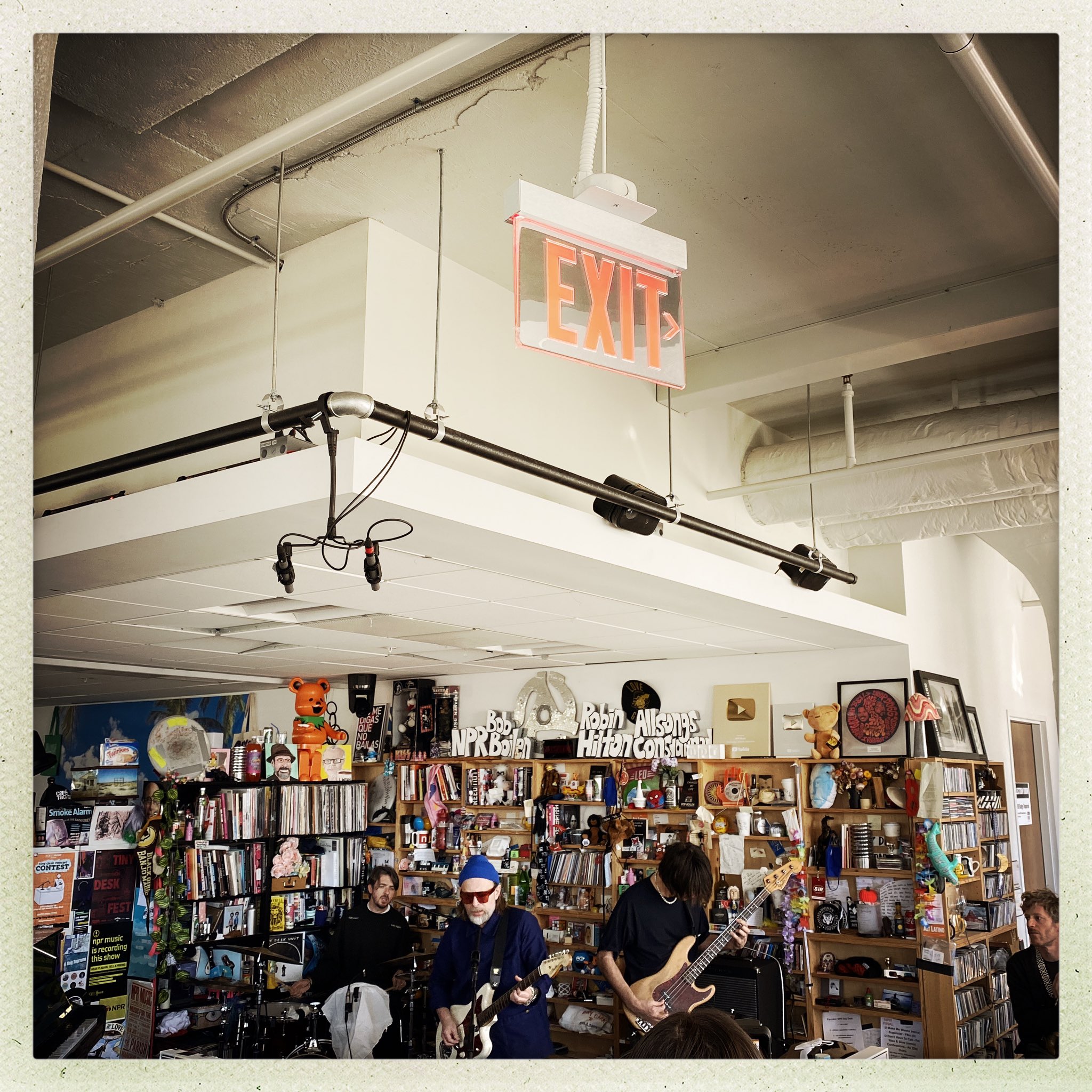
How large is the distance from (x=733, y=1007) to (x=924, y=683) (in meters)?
2.81

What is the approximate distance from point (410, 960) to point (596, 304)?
6886 millimetres

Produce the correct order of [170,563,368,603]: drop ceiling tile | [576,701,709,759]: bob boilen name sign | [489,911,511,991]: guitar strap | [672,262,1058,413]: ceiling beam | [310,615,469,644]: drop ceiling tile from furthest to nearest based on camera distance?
[576,701,709,759]: bob boilen name sign
[310,615,469,644]: drop ceiling tile
[489,911,511,991]: guitar strap
[170,563,368,603]: drop ceiling tile
[672,262,1058,413]: ceiling beam

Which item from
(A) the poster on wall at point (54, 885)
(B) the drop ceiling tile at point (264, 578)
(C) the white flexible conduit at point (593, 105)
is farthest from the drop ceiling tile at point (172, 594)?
(C) the white flexible conduit at point (593, 105)

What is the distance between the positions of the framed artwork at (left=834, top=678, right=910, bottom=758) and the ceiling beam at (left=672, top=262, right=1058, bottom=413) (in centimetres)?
Answer: 346

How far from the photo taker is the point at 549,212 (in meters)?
2.02

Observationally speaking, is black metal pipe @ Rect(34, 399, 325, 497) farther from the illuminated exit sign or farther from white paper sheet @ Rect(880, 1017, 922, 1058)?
white paper sheet @ Rect(880, 1017, 922, 1058)

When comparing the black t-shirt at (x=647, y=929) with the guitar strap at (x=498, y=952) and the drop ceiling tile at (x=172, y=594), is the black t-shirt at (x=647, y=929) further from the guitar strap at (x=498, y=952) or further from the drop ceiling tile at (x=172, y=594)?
the drop ceiling tile at (x=172, y=594)

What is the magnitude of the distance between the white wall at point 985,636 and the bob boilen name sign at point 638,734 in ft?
6.14

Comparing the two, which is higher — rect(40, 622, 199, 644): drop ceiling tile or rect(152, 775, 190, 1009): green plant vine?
rect(40, 622, 199, 644): drop ceiling tile

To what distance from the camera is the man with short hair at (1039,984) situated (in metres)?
2.11

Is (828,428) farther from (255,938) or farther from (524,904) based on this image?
(255,938)

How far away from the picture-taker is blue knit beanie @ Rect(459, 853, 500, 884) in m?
5.33

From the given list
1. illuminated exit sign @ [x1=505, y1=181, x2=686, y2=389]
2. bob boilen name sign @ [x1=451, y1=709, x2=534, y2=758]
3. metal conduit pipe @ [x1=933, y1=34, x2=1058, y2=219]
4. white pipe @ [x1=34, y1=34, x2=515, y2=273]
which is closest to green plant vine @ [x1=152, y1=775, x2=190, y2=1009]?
bob boilen name sign @ [x1=451, y1=709, x2=534, y2=758]
